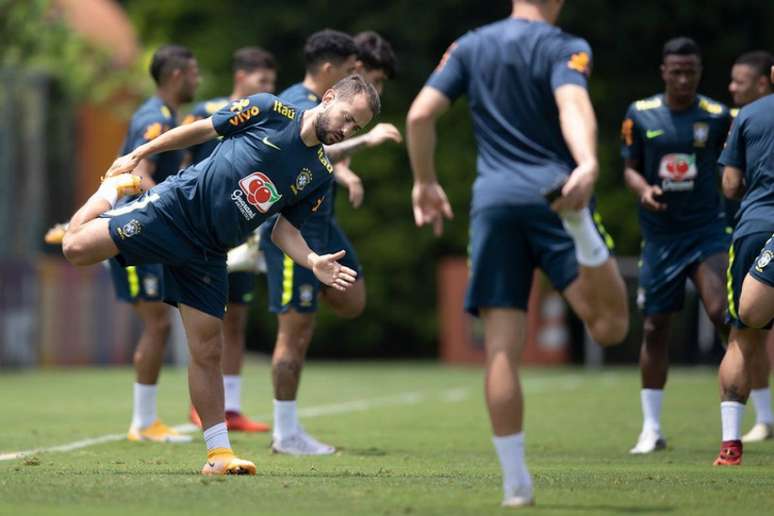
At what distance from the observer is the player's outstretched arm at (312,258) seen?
7.58 metres

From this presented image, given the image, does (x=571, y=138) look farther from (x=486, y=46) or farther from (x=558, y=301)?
(x=558, y=301)

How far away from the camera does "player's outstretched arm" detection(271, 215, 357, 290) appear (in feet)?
24.9

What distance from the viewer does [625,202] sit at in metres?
26.4

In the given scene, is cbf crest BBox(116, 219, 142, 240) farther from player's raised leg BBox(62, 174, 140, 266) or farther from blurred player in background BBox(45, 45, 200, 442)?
blurred player in background BBox(45, 45, 200, 442)

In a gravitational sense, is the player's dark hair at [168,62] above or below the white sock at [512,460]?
above

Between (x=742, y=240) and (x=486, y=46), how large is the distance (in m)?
2.79

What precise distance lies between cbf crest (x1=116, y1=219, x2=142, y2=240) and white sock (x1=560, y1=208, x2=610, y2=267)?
2397 millimetres

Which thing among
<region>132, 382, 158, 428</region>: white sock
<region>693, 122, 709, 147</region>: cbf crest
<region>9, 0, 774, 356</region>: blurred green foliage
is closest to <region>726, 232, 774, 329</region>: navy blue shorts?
<region>693, 122, 709, 147</region>: cbf crest

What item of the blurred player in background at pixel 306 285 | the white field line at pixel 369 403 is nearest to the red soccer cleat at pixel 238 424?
the white field line at pixel 369 403

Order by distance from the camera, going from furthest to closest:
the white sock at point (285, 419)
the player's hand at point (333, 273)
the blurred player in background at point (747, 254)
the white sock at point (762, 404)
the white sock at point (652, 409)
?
the white sock at point (762, 404), the white sock at point (652, 409), the white sock at point (285, 419), the blurred player in background at point (747, 254), the player's hand at point (333, 273)

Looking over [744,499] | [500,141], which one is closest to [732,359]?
[744,499]

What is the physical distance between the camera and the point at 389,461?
9.00 m

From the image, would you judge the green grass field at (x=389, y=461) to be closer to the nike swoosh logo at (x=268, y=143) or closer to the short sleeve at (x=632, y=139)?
the nike swoosh logo at (x=268, y=143)

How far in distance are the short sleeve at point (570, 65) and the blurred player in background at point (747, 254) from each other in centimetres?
227
